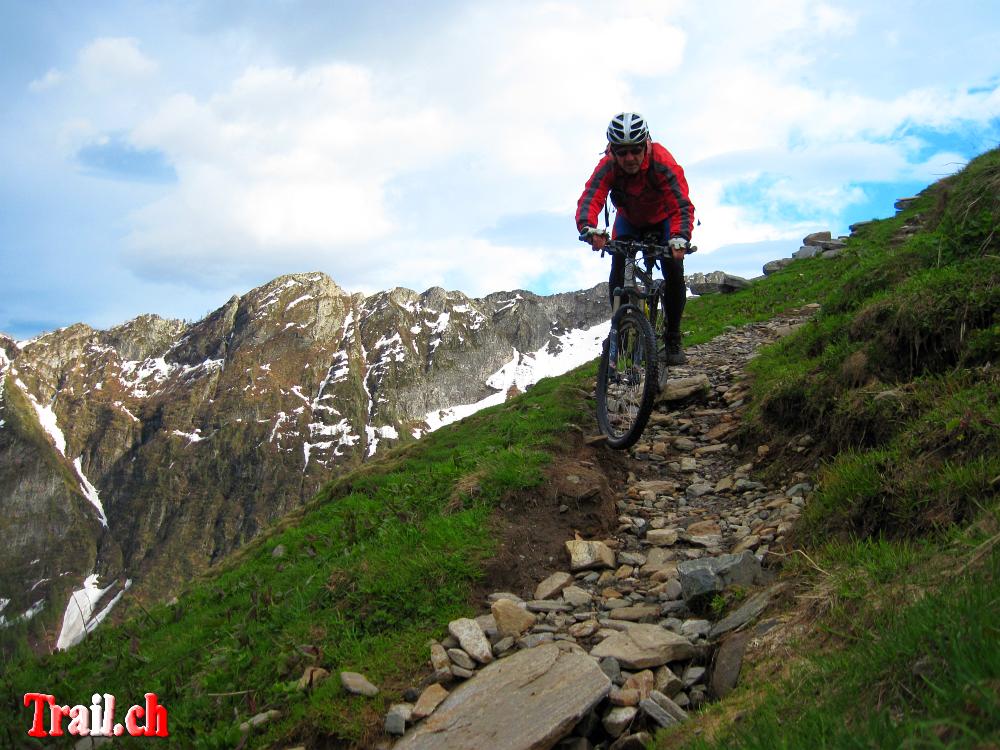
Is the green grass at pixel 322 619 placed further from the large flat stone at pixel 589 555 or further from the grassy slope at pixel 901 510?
the grassy slope at pixel 901 510

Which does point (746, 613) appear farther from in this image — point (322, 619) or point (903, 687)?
point (322, 619)

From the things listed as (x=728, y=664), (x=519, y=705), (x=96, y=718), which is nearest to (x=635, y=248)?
(x=728, y=664)

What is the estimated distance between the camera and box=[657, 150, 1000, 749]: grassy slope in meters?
2.27

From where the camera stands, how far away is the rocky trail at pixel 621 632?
13.0 feet

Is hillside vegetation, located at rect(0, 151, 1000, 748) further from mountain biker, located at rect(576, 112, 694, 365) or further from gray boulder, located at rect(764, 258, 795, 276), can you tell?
gray boulder, located at rect(764, 258, 795, 276)

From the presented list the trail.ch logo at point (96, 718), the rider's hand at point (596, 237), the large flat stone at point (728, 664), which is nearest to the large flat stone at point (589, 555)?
the large flat stone at point (728, 664)

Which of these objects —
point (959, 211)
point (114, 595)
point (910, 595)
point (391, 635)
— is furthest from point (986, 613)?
point (114, 595)

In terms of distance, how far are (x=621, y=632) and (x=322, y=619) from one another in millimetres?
3003

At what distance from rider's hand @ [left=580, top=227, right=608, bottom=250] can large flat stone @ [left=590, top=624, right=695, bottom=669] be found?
18.8ft

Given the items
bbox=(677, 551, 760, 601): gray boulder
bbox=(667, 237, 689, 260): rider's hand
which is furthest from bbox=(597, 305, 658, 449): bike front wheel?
bbox=(677, 551, 760, 601): gray boulder

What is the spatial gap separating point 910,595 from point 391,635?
4.03 m

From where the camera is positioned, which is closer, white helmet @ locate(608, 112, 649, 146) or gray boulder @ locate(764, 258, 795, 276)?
white helmet @ locate(608, 112, 649, 146)

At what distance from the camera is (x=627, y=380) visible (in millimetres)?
9062

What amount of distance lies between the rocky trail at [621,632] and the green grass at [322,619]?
40 cm
